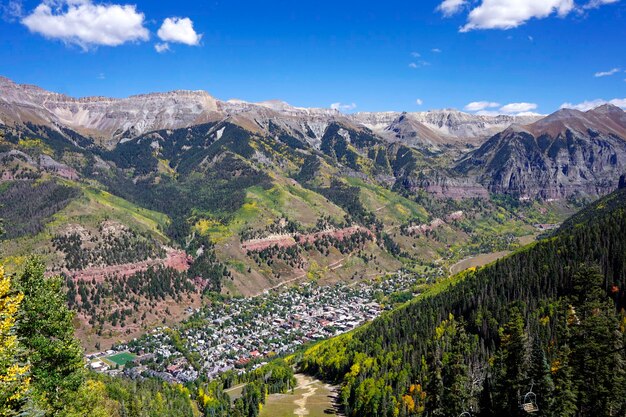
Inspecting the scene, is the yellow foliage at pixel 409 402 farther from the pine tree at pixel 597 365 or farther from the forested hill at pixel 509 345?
the pine tree at pixel 597 365

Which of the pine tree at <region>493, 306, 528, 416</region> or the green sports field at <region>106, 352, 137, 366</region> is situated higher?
the pine tree at <region>493, 306, 528, 416</region>

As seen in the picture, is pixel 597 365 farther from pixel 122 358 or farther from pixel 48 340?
pixel 122 358

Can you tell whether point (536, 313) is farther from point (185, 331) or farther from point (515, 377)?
point (185, 331)

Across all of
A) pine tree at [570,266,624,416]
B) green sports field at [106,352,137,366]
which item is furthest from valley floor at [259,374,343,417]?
pine tree at [570,266,624,416]

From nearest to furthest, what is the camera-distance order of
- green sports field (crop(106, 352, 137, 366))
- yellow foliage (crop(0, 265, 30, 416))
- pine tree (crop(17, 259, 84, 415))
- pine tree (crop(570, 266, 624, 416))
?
yellow foliage (crop(0, 265, 30, 416)), pine tree (crop(17, 259, 84, 415)), pine tree (crop(570, 266, 624, 416)), green sports field (crop(106, 352, 137, 366))

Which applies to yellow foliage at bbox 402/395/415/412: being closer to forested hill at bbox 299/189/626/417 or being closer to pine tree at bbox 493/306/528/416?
forested hill at bbox 299/189/626/417

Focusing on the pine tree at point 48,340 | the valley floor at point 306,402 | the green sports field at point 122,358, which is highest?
the pine tree at point 48,340

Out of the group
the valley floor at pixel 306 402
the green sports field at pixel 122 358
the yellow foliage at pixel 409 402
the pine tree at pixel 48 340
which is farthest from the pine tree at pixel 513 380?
the green sports field at pixel 122 358

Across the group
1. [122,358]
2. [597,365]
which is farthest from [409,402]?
[122,358]
